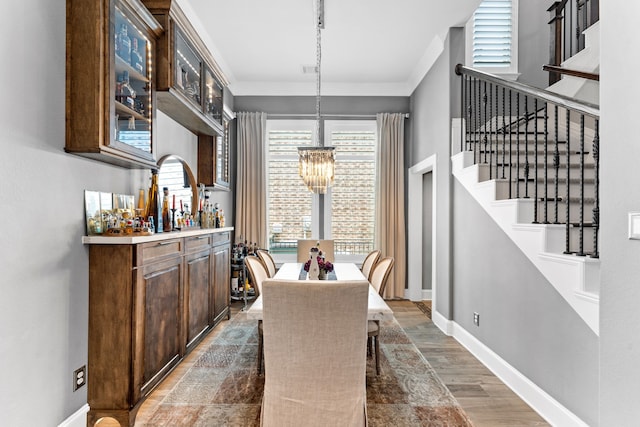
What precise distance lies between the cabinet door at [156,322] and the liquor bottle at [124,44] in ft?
4.31

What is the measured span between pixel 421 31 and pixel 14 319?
14.2ft

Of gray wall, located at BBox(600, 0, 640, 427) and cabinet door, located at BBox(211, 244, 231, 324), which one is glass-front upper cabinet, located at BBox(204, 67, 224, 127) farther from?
gray wall, located at BBox(600, 0, 640, 427)

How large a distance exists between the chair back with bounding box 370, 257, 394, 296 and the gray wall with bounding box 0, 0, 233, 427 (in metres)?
2.04

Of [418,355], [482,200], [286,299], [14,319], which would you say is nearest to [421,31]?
[482,200]

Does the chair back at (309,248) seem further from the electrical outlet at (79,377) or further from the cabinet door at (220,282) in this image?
the electrical outlet at (79,377)

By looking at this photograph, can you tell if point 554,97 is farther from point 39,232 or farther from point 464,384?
point 39,232

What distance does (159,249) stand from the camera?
2.73m

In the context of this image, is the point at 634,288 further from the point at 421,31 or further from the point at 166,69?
the point at 421,31

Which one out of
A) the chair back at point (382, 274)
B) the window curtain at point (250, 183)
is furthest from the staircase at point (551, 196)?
the window curtain at point (250, 183)

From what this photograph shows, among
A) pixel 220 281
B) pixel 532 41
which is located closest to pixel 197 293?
pixel 220 281

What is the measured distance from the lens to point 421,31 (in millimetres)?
4336

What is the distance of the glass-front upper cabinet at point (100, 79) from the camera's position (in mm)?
2156

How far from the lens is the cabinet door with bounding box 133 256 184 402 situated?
2430mm

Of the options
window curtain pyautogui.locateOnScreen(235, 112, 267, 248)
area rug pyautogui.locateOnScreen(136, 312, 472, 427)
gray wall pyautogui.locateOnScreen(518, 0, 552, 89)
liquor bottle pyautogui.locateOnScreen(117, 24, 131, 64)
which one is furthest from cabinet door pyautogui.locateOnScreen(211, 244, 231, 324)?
gray wall pyautogui.locateOnScreen(518, 0, 552, 89)
